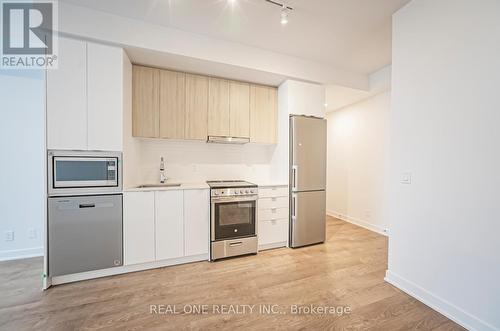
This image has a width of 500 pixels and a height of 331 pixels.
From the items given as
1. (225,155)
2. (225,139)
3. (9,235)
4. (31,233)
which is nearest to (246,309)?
(225,139)

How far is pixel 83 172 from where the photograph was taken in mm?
2164

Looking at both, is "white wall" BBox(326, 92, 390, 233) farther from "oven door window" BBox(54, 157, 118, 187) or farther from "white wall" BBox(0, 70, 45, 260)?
"white wall" BBox(0, 70, 45, 260)

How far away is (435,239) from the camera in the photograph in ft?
5.85

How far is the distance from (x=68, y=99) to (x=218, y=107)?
5.73 ft

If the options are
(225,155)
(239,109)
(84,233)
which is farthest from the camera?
(225,155)

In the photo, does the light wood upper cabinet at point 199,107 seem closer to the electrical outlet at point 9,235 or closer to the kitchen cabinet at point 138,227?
the kitchen cabinet at point 138,227

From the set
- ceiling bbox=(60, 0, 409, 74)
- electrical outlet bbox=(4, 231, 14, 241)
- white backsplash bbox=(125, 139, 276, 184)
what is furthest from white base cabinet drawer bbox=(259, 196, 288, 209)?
electrical outlet bbox=(4, 231, 14, 241)

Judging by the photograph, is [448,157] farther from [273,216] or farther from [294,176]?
[273,216]

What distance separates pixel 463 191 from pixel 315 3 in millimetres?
2199

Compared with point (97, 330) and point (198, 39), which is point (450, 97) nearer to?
point (198, 39)

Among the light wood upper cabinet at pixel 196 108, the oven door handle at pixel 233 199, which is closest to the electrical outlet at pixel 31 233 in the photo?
the light wood upper cabinet at pixel 196 108

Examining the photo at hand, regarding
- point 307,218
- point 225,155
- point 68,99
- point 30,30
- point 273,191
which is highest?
point 30,30

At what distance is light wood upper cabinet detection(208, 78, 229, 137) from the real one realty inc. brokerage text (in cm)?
216

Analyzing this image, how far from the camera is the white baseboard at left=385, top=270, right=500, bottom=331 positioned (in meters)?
1.51
